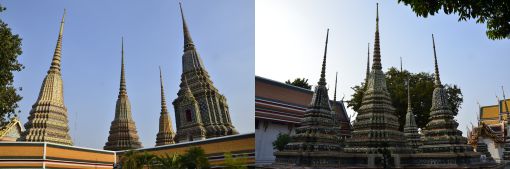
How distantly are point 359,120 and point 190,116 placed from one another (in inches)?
323

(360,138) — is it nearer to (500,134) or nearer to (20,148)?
(20,148)

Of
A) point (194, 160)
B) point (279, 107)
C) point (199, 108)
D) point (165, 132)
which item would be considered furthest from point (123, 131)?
point (194, 160)

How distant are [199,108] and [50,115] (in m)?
5.14

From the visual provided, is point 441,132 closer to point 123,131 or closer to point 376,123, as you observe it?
point 376,123

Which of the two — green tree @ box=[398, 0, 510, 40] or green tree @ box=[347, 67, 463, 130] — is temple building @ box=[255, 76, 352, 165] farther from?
green tree @ box=[398, 0, 510, 40]

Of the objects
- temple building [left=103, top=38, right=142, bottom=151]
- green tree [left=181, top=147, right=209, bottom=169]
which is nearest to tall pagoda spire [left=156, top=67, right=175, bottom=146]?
temple building [left=103, top=38, right=142, bottom=151]

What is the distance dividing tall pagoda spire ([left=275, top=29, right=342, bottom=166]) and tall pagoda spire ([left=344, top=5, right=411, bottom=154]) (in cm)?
85

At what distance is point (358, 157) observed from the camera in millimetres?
8727

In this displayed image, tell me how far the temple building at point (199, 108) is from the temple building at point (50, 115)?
13.0 feet

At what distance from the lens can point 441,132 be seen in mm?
10547

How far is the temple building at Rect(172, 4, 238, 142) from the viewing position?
16484mm

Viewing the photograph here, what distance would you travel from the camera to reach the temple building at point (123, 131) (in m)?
18.8

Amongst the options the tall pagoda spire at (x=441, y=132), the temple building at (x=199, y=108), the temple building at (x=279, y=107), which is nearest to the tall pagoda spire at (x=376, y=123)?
the tall pagoda spire at (x=441, y=132)

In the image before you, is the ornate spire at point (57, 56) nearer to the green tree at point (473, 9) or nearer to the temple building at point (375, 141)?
the temple building at point (375, 141)
